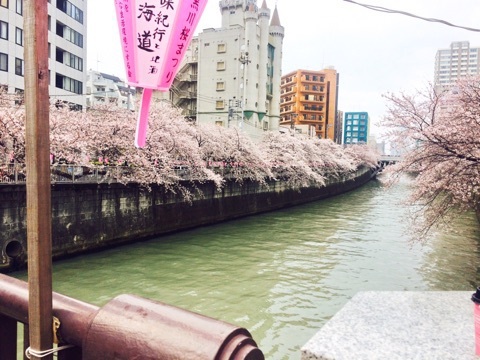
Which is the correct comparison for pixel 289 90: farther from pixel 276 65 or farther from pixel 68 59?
pixel 68 59

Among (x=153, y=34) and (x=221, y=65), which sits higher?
(x=221, y=65)

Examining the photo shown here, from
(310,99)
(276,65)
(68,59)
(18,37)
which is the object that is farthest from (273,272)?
(310,99)

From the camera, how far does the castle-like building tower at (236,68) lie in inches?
1561

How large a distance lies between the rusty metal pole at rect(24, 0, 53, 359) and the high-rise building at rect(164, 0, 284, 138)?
36.3 metres

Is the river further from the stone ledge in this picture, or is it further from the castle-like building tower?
the castle-like building tower

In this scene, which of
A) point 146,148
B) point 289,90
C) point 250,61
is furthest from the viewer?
point 289,90

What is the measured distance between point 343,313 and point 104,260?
10.8 metres

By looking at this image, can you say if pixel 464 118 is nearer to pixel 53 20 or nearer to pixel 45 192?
pixel 45 192

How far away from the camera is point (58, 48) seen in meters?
30.1

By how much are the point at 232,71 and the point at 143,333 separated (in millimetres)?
40987

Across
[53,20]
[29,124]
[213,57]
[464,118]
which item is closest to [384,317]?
[29,124]

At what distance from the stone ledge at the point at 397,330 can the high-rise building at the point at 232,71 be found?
113 feet

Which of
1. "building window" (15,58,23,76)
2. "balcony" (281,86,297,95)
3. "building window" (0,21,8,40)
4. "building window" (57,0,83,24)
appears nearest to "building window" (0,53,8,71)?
"building window" (15,58,23,76)

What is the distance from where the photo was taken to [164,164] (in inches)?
668
